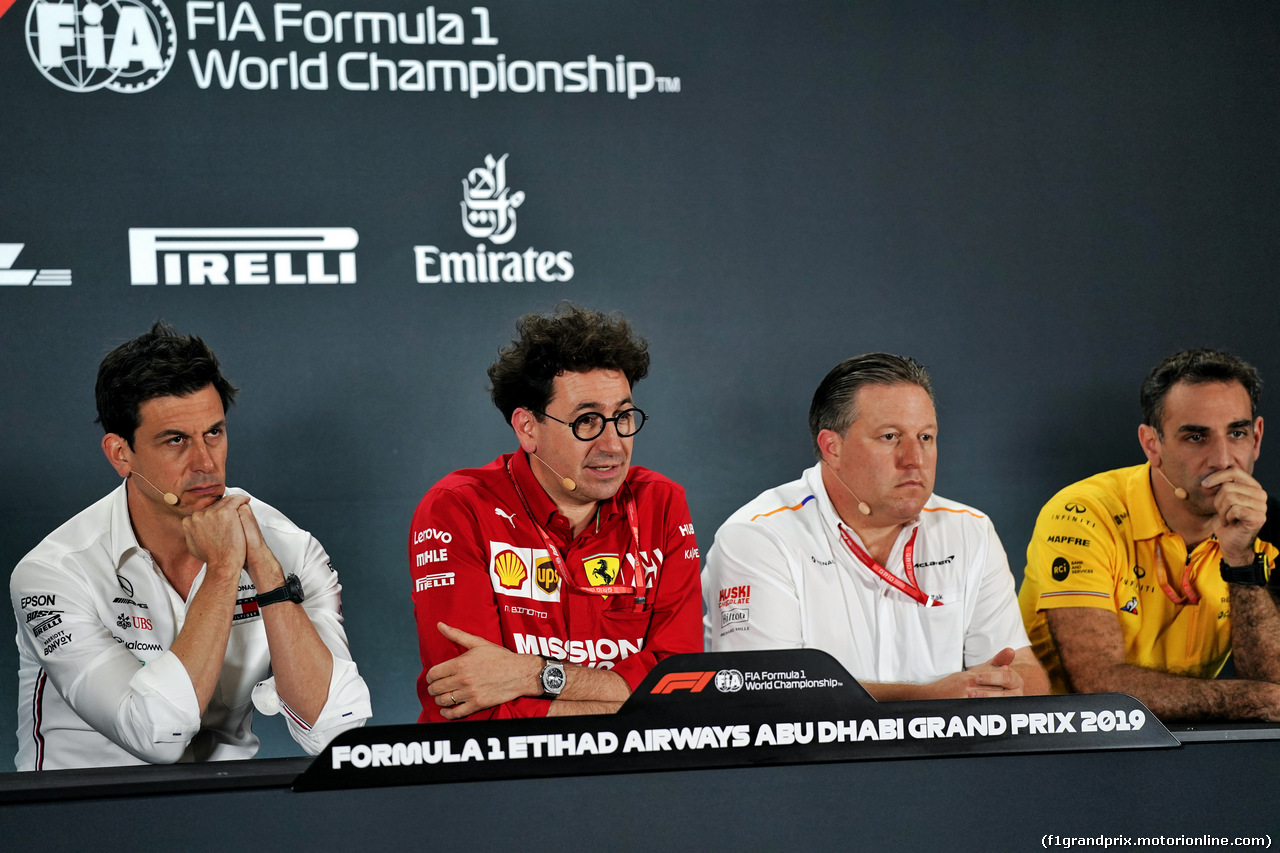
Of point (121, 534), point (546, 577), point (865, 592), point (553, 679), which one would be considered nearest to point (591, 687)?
point (553, 679)

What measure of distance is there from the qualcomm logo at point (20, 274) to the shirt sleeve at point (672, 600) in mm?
1382

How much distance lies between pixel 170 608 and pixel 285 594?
29 centimetres

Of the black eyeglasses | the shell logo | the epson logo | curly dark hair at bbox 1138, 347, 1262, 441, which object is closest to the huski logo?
the epson logo

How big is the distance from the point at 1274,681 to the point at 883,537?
87 cm

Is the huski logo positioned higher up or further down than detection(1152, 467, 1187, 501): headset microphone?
higher up

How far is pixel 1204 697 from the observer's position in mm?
2180

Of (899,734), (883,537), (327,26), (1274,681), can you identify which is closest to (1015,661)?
(883,537)

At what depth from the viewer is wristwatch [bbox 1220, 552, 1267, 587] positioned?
7.48ft

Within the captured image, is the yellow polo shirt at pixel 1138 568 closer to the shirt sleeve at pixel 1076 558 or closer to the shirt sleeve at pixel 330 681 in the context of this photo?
the shirt sleeve at pixel 1076 558

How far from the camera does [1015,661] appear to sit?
220 cm

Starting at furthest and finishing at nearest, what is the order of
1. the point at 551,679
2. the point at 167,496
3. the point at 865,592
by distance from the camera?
the point at 865,592 < the point at 167,496 < the point at 551,679

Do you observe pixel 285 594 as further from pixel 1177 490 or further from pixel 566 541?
pixel 1177 490

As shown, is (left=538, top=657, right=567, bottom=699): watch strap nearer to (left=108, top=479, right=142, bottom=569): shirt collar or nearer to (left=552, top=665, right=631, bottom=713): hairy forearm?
(left=552, top=665, right=631, bottom=713): hairy forearm

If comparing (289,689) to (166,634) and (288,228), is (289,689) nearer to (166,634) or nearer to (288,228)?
(166,634)
